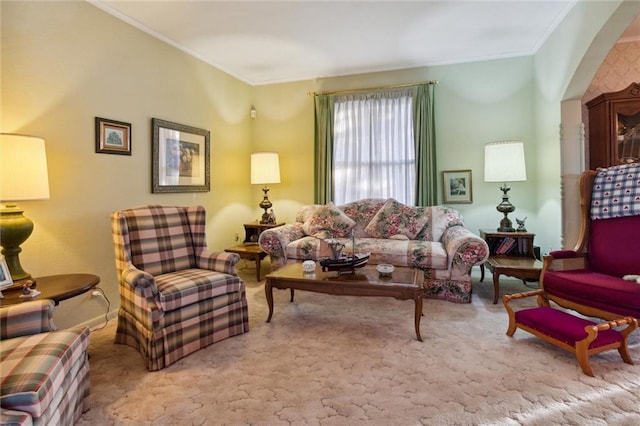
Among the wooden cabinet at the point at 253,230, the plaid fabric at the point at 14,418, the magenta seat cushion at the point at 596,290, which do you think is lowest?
the plaid fabric at the point at 14,418

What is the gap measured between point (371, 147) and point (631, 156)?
2938 mm

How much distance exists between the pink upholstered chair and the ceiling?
1786 mm

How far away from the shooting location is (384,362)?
2.29 metres

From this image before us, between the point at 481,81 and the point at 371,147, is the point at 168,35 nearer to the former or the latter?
the point at 371,147

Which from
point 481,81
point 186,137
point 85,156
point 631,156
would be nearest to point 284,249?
point 186,137

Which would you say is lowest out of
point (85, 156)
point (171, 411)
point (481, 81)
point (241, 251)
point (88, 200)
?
point (171, 411)

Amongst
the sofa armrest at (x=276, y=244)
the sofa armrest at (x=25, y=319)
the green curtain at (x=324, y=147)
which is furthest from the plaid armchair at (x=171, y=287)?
the green curtain at (x=324, y=147)

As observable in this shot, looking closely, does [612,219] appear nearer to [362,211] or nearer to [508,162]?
[508,162]

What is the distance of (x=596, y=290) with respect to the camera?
2.39 metres

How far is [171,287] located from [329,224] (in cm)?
231

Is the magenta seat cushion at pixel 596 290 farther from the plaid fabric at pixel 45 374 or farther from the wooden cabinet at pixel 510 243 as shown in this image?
the plaid fabric at pixel 45 374

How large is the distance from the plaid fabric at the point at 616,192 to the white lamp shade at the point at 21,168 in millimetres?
4278

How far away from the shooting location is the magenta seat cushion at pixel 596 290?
2.25 meters

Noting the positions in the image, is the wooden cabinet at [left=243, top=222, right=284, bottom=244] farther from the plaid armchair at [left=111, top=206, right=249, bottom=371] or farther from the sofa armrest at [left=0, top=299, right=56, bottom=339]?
the sofa armrest at [left=0, top=299, right=56, bottom=339]
